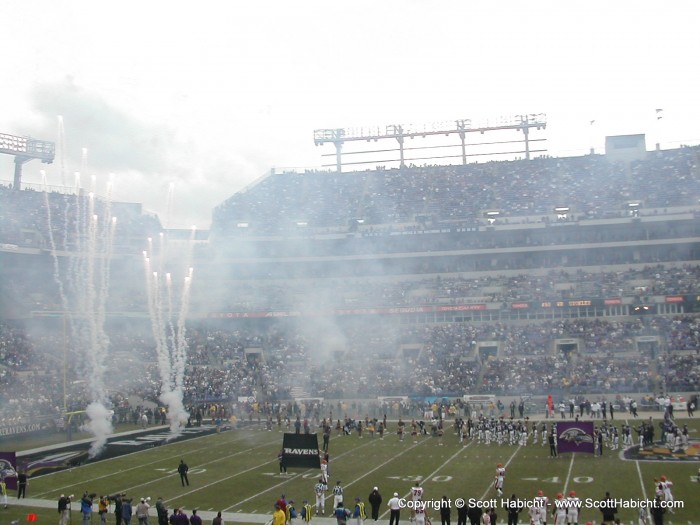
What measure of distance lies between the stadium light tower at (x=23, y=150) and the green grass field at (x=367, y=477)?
126ft

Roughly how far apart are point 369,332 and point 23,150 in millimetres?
33403

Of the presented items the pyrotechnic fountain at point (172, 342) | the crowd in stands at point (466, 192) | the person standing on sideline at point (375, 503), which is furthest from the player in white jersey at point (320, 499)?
the crowd in stands at point (466, 192)

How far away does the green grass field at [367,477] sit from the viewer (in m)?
18.1

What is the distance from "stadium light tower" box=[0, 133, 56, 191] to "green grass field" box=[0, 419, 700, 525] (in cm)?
3847

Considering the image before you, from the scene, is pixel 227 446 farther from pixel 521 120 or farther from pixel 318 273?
pixel 521 120

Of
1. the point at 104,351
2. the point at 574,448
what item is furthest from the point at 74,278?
the point at 574,448

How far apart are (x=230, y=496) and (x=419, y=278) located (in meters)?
33.7

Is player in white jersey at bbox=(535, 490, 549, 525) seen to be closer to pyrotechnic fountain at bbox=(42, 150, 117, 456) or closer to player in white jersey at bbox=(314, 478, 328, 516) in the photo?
player in white jersey at bbox=(314, 478, 328, 516)

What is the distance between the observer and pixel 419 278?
51.5 metres

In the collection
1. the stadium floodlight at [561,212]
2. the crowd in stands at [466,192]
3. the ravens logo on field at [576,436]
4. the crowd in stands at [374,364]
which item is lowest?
the ravens logo on field at [576,436]

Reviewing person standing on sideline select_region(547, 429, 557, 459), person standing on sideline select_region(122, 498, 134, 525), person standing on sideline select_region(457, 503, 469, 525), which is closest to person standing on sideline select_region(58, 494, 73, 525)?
person standing on sideline select_region(122, 498, 134, 525)

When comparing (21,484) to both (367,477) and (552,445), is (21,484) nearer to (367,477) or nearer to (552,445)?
(367,477)

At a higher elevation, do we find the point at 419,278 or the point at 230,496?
the point at 419,278

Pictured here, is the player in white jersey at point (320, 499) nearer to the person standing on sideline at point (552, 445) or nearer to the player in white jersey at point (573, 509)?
the player in white jersey at point (573, 509)
